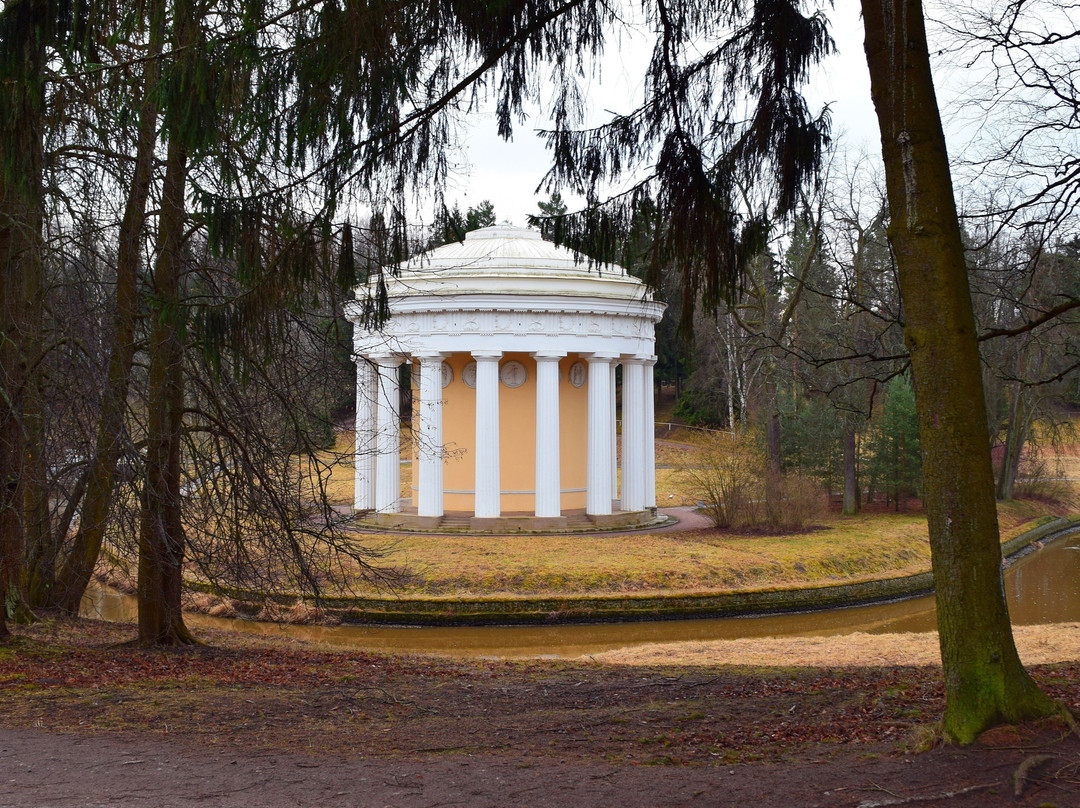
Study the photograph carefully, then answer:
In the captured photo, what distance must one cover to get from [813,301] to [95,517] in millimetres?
27787

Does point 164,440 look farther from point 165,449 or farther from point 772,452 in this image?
point 772,452

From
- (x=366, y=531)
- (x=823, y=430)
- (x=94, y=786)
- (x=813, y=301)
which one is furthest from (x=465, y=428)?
(x=94, y=786)

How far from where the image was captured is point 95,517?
34.7 ft

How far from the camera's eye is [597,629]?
1794 centimetres

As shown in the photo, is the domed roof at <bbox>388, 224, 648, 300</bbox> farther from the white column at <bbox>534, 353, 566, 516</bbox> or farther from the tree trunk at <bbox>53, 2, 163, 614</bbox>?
the tree trunk at <bbox>53, 2, 163, 614</bbox>

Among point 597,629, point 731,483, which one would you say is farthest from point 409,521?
point 731,483

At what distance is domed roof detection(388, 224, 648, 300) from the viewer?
79.9ft

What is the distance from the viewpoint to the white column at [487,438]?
24422 mm

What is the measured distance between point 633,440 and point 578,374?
231 cm

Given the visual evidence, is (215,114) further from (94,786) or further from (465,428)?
(465,428)

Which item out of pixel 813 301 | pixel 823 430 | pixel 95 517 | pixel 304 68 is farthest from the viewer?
pixel 813 301

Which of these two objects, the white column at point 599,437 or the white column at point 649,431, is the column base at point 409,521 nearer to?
the white column at point 599,437

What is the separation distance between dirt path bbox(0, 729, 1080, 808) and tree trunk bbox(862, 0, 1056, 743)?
13.8 inches

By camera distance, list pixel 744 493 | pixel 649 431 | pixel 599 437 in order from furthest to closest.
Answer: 1. pixel 649 431
2. pixel 744 493
3. pixel 599 437
